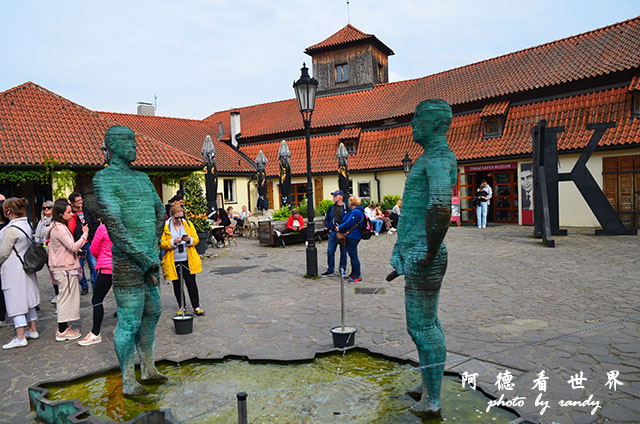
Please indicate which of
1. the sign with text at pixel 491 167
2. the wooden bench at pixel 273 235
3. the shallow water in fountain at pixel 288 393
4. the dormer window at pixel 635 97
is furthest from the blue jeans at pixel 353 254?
the dormer window at pixel 635 97

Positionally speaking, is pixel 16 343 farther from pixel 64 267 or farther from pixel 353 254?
pixel 353 254

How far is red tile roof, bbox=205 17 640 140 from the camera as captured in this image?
18.8 m

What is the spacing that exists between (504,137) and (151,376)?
2007 centimetres

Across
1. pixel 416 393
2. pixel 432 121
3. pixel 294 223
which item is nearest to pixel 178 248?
pixel 416 393

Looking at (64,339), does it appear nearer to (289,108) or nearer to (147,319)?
(147,319)

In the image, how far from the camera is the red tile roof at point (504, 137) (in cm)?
1747

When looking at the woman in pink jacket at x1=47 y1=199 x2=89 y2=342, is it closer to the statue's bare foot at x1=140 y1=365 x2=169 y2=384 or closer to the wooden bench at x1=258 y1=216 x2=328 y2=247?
the statue's bare foot at x1=140 y1=365 x2=169 y2=384

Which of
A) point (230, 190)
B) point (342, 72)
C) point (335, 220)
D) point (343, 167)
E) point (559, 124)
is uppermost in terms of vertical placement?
point (342, 72)

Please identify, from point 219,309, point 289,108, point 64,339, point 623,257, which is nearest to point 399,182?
point 289,108

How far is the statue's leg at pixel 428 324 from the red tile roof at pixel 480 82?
18707 millimetres

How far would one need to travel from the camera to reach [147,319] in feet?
14.1

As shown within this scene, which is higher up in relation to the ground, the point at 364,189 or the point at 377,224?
the point at 364,189

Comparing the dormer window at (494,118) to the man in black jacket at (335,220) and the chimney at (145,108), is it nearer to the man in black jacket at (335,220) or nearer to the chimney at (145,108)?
the man in black jacket at (335,220)

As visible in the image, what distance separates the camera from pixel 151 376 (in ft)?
14.0
